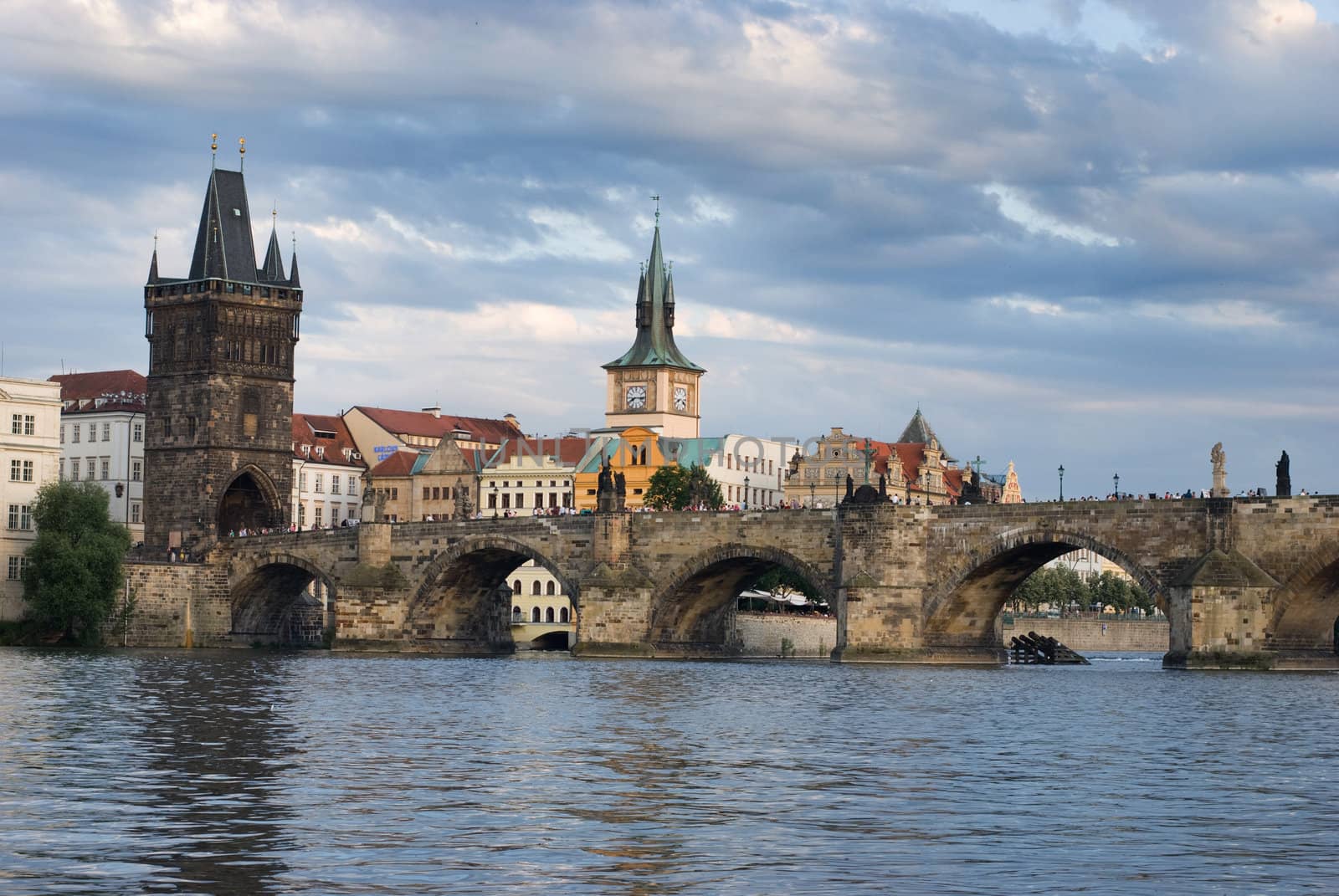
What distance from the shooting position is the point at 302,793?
97.3ft

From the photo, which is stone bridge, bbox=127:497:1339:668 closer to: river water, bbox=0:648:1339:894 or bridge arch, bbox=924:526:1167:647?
bridge arch, bbox=924:526:1167:647

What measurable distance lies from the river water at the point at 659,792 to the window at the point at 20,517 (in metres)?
38.8

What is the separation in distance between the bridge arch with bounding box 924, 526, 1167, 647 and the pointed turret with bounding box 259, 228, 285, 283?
46.7m

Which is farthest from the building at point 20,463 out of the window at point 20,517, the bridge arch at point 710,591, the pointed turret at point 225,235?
the bridge arch at point 710,591

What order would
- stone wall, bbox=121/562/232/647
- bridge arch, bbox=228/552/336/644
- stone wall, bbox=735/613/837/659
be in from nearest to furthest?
stone wall, bbox=121/562/232/647
bridge arch, bbox=228/552/336/644
stone wall, bbox=735/613/837/659

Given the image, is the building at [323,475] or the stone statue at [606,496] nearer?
the stone statue at [606,496]

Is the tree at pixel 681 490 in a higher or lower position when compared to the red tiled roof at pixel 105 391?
lower

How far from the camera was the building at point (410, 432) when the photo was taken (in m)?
145

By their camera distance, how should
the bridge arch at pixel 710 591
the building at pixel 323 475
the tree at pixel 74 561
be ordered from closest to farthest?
the bridge arch at pixel 710 591 → the tree at pixel 74 561 → the building at pixel 323 475

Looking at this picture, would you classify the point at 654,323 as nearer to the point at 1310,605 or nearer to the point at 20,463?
the point at 20,463

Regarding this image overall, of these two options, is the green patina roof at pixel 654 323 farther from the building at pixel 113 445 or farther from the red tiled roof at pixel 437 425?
the building at pixel 113 445

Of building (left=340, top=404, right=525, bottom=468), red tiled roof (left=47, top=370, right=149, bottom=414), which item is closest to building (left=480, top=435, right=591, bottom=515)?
building (left=340, top=404, right=525, bottom=468)

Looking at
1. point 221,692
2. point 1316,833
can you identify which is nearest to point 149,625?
point 221,692

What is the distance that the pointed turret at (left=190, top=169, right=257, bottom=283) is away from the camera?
11044cm
